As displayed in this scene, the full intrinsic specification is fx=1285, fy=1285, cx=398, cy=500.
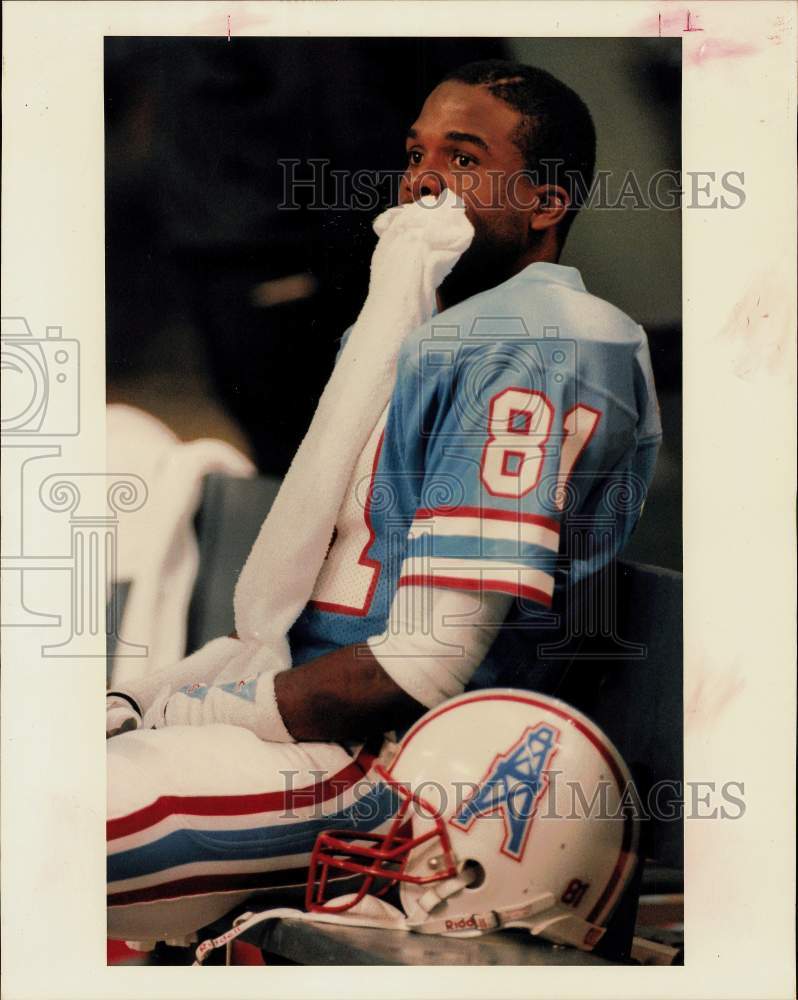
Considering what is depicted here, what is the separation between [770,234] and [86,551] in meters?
1.34

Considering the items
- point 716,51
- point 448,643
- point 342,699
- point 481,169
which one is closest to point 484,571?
point 448,643

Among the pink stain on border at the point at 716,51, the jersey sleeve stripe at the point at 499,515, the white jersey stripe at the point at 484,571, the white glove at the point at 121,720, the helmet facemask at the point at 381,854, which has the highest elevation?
the pink stain on border at the point at 716,51

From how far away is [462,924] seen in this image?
2.16 metres

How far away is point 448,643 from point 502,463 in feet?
1.05

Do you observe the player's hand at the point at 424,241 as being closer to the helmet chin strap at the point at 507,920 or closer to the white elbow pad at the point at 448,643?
the white elbow pad at the point at 448,643

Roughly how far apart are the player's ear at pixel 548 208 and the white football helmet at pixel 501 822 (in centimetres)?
81

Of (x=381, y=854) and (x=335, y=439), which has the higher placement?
(x=335, y=439)

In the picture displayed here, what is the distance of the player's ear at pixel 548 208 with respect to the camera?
2229 millimetres

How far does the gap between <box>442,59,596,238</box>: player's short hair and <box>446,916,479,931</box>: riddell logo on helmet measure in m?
1.18

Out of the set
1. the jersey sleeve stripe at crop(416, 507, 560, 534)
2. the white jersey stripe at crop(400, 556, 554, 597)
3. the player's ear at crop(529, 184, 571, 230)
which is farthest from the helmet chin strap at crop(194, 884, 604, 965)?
the player's ear at crop(529, 184, 571, 230)

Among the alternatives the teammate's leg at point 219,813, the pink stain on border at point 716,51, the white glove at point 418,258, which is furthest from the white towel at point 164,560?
the pink stain on border at point 716,51

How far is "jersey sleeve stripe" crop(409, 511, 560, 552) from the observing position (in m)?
2.17

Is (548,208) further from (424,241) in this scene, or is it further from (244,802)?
(244,802)

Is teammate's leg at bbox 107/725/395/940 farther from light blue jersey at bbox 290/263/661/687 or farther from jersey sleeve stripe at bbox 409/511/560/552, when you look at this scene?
jersey sleeve stripe at bbox 409/511/560/552
